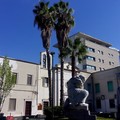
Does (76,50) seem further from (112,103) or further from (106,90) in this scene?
(112,103)

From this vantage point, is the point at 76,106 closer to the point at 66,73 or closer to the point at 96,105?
the point at 66,73

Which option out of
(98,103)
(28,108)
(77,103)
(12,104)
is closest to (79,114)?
(77,103)

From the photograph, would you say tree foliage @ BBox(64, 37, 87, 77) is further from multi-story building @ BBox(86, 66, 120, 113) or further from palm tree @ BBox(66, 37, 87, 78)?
multi-story building @ BBox(86, 66, 120, 113)

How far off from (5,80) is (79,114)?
41.6ft

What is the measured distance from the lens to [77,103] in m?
14.7

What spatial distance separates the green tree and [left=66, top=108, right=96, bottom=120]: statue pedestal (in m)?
11.2

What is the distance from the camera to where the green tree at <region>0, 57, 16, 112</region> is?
78.6ft

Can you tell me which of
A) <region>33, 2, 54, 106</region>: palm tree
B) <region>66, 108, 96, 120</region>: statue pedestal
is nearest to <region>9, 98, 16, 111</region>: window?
<region>33, 2, 54, 106</region>: palm tree

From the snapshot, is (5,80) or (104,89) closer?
(5,80)

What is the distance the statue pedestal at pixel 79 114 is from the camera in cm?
1405

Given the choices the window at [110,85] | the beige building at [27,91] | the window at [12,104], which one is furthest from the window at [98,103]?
the window at [12,104]

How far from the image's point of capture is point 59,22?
89.6 ft

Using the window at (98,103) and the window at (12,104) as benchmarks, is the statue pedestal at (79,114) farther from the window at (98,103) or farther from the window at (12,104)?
the window at (98,103)

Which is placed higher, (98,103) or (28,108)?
(98,103)
